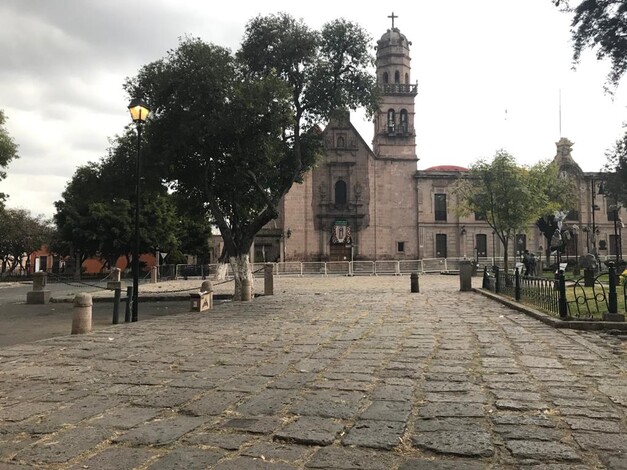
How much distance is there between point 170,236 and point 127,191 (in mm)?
22419

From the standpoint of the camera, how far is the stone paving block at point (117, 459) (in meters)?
3.03

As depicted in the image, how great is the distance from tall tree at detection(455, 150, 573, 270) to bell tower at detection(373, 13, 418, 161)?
1183cm

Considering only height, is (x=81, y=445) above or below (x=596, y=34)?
below

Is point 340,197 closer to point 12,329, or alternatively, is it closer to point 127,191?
point 127,191

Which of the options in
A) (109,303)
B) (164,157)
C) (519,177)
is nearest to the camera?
(164,157)

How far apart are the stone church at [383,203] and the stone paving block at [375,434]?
38.2m

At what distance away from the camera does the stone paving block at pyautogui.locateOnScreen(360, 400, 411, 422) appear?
12.6ft

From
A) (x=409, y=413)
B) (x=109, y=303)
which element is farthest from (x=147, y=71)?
(x=409, y=413)

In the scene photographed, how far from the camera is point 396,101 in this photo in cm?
4316

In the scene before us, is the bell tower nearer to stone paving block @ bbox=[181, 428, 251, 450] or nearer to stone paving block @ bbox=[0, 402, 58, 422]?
stone paving block @ bbox=[0, 402, 58, 422]

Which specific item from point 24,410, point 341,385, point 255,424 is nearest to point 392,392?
point 341,385

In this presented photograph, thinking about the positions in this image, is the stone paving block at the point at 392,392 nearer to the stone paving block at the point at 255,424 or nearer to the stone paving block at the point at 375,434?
the stone paving block at the point at 375,434

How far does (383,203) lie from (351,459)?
41.1 metres

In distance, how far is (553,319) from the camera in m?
8.79
